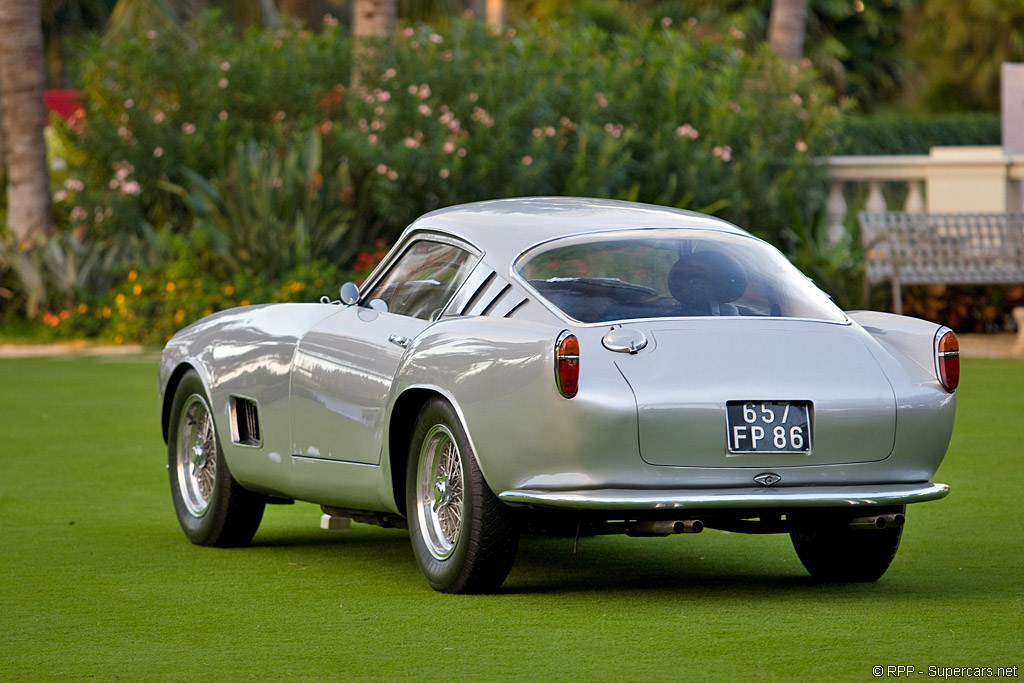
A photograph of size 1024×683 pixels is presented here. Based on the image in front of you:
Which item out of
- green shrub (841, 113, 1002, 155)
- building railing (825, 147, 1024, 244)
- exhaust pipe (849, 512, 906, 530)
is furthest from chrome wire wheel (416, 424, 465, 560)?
green shrub (841, 113, 1002, 155)

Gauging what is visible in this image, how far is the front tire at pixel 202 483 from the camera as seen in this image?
743 cm

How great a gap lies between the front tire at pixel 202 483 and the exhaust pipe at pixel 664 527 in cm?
223

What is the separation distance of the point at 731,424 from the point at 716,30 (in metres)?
39.1

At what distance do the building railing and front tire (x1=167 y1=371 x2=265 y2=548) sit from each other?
12727mm

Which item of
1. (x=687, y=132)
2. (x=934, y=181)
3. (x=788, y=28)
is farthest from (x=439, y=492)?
(x=788, y=28)

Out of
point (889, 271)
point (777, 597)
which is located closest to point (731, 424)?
point (777, 597)

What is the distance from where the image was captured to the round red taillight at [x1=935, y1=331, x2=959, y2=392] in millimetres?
6008

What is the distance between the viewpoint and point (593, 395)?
555cm

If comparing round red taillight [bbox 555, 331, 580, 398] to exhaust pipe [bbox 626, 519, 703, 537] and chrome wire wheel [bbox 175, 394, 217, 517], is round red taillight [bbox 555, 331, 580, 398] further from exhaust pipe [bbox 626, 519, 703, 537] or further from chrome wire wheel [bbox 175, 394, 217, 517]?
chrome wire wheel [bbox 175, 394, 217, 517]

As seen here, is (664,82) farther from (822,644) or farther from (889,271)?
(822,644)

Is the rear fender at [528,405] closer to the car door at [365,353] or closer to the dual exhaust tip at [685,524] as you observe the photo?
the dual exhaust tip at [685,524]

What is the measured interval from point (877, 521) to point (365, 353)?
1.94 m

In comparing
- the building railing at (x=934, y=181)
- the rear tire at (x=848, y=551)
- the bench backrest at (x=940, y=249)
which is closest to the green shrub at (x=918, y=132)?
the building railing at (x=934, y=181)

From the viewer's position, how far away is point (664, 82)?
65.2ft
